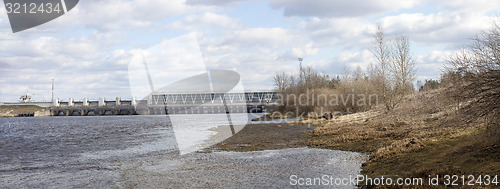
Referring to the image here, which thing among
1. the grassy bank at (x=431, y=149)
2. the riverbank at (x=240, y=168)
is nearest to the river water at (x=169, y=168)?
the riverbank at (x=240, y=168)

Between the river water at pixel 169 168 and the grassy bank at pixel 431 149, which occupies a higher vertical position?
the grassy bank at pixel 431 149

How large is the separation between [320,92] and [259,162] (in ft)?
207

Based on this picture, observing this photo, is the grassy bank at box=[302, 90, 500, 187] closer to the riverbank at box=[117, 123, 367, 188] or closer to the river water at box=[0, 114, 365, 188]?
the riverbank at box=[117, 123, 367, 188]

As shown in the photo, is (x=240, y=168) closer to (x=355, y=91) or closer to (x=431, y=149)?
(x=431, y=149)

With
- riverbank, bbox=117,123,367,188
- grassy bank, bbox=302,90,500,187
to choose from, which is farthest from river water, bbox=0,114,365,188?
grassy bank, bbox=302,90,500,187

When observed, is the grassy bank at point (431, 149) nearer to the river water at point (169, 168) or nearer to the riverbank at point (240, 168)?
the riverbank at point (240, 168)

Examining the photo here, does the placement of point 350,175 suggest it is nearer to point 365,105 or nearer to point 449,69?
point 449,69

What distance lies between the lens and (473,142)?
61.6 ft

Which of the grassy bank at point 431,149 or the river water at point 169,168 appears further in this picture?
the river water at point 169,168

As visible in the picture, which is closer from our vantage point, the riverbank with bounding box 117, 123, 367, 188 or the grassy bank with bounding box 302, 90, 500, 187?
the grassy bank with bounding box 302, 90, 500, 187

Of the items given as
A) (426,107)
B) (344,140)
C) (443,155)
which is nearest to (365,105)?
(426,107)

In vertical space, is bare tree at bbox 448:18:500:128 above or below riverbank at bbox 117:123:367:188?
above

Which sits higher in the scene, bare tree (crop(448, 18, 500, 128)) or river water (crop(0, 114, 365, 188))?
bare tree (crop(448, 18, 500, 128))

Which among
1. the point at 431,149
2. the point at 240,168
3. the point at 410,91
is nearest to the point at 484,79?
the point at 431,149
